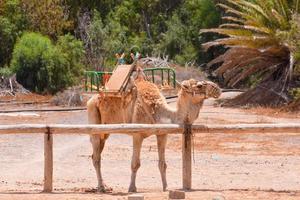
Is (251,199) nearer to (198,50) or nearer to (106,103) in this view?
(106,103)

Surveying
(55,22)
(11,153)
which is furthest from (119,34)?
(11,153)

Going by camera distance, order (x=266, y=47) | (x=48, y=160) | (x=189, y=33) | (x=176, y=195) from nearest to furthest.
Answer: (x=176, y=195)
(x=48, y=160)
(x=266, y=47)
(x=189, y=33)

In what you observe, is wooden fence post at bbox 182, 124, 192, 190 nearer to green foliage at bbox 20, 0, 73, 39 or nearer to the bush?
the bush

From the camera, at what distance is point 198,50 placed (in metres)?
52.8

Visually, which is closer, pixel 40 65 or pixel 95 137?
pixel 95 137

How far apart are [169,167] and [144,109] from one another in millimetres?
3834

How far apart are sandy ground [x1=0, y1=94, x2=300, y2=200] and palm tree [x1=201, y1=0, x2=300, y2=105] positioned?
39.6ft

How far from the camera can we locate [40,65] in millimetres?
41812

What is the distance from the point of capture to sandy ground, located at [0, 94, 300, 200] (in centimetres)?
1172

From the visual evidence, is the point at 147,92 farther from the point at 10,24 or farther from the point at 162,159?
the point at 10,24

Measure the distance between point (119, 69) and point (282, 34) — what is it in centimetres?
2054

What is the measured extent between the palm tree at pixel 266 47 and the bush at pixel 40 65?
989cm

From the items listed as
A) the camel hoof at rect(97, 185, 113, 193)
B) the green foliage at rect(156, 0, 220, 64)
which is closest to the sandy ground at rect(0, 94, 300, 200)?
the camel hoof at rect(97, 185, 113, 193)

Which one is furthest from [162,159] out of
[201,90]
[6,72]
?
[6,72]
